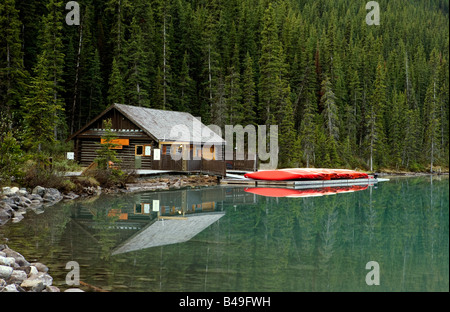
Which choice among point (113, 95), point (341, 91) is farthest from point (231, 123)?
point (341, 91)

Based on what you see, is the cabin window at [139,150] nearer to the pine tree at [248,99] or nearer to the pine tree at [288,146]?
the pine tree at [288,146]

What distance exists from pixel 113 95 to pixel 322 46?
→ 3885cm

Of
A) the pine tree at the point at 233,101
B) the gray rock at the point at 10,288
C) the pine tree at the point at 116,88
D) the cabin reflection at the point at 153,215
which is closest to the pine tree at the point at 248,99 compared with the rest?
the pine tree at the point at 233,101

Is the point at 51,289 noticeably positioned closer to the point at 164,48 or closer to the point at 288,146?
the point at 288,146

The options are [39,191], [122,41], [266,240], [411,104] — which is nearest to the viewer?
[266,240]

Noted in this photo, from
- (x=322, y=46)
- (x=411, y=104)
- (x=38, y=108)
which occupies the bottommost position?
(x=38, y=108)

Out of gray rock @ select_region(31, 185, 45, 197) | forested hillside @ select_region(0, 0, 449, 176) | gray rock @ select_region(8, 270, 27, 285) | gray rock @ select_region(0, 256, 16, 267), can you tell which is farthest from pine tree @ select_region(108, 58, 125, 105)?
gray rock @ select_region(8, 270, 27, 285)

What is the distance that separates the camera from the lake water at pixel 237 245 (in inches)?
362

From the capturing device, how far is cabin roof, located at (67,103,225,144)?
36531 millimetres

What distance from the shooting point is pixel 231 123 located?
176 feet

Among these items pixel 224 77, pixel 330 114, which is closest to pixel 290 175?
pixel 330 114

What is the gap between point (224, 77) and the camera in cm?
6253

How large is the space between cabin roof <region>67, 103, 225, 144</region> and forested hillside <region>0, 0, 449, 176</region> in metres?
5.73
